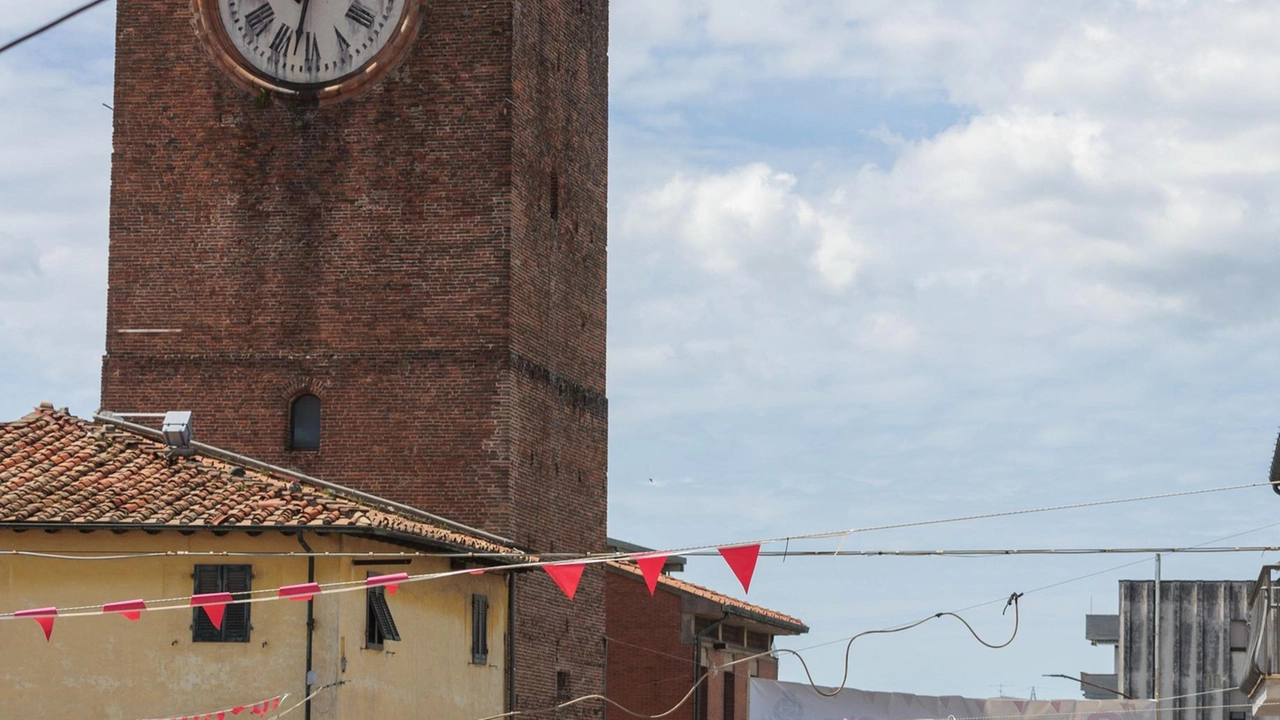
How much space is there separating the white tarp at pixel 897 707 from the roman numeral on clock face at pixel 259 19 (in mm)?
10979

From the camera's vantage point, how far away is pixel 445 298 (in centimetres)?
3067

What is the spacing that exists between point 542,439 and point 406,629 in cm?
550

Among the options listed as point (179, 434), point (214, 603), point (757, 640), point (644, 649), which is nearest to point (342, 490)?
point (179, 434)

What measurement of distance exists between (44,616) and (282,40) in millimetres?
10751

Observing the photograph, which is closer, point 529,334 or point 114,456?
point 114,456

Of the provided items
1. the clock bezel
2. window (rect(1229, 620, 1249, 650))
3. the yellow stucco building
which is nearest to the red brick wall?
the clock bezel

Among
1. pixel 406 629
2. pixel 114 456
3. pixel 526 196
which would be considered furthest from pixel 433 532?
pixel 526 196

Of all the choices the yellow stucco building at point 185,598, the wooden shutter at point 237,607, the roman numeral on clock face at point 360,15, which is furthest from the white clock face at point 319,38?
the wooden shutter at point 237,607

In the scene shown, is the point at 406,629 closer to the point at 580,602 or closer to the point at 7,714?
the point at 7,714

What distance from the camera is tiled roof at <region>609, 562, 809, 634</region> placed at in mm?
36844

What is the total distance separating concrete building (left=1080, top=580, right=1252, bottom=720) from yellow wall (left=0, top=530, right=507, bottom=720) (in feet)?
93.1

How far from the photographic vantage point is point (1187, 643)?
5119 centimetres

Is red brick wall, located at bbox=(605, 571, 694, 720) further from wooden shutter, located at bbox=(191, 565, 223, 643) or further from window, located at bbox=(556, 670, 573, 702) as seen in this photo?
wooden shutter, located at bbox=(191, 565, 223, 643)

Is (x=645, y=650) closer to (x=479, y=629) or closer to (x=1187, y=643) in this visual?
(x=479, y=629)
